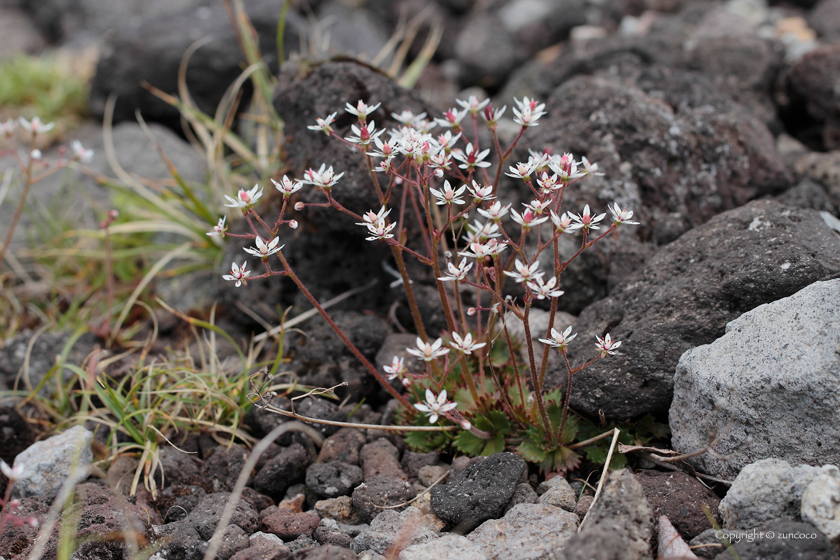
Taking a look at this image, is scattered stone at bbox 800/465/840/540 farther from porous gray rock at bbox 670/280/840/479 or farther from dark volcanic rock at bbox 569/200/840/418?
dark volcanic rock at bbox 569/200/840/418

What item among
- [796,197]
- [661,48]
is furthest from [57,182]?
[796,197]

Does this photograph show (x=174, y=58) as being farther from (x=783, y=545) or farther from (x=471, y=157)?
(x=783, y=545)

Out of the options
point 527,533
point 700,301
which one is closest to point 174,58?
point 700,301

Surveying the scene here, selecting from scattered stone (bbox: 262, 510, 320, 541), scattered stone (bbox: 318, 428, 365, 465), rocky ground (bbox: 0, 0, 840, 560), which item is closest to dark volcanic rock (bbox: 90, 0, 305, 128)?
rocky ground (bbox: 0, 0, 840, 560)

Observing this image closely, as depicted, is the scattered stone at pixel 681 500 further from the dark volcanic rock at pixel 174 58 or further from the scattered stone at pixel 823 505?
the dark volcanic rock at pixel 174 58

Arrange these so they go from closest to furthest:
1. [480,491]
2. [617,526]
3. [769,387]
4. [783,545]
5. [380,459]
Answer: [783,545] < [617,526] < [769,387] < [480,491] < [380,459]

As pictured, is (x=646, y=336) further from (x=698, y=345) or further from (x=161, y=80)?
(x=161, y=80)
